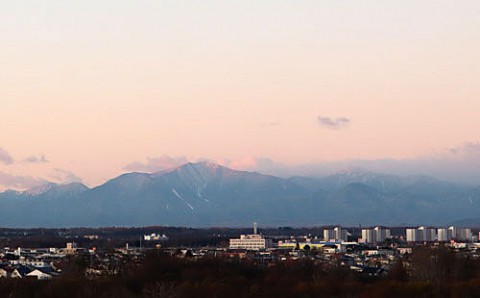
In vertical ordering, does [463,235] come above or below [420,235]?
above

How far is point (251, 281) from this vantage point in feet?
156

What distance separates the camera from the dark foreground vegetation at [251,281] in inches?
1593

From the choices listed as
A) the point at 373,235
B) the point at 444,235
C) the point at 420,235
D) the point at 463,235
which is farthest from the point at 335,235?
the point at 463,235

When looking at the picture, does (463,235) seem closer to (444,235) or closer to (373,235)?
(444,235)

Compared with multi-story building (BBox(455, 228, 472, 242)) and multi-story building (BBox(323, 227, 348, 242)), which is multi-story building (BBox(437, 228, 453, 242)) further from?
multi-story building (BBox(323, 227, 348, 242))

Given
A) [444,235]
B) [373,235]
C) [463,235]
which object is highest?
[463,235]

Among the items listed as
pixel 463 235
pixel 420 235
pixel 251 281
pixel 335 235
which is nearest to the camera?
pixel 251 281

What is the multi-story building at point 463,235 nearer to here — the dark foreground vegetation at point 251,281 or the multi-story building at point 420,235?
the multi-story building at point 420,235

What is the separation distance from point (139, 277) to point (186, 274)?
2.45 meters

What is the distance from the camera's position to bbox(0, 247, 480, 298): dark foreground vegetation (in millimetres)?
40469

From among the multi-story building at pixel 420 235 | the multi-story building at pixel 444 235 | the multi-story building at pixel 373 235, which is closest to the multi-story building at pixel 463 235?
the multi-story building at pixel 444 235

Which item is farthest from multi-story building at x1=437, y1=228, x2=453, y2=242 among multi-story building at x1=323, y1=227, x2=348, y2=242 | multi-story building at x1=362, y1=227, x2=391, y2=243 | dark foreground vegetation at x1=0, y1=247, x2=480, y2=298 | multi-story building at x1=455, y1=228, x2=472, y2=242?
dark foreground vegetation at x1=0, y1=247, x2=480, y2=298

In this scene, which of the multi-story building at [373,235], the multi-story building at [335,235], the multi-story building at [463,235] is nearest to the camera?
the multi-story building at [373,235]

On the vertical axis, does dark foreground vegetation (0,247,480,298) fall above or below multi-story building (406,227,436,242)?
below
